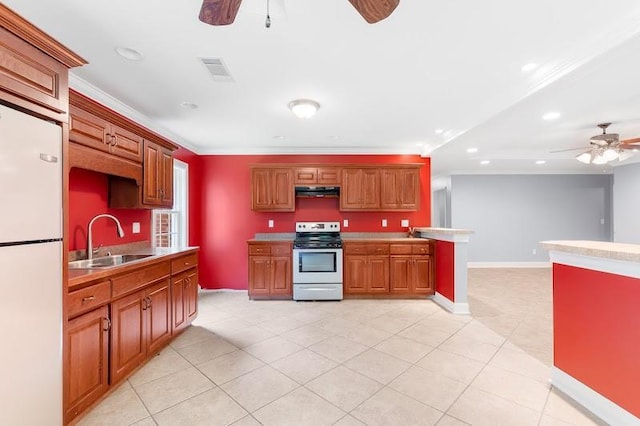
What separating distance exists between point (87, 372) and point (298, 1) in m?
2.67

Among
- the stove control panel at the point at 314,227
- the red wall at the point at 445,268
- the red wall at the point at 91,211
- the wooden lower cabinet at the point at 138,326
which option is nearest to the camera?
the wooden lower cabinet at the point at 138,326

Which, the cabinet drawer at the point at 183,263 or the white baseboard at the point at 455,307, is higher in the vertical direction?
the cabinet drawer at the point at 183,263

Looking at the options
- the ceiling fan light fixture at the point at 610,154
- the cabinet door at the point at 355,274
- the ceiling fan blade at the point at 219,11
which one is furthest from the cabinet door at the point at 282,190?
the ceiling fan light fixture at the point at 610,154

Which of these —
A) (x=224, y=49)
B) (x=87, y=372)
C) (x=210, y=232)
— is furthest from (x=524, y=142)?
(x=87, y=372)

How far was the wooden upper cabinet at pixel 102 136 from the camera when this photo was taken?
7.04ft

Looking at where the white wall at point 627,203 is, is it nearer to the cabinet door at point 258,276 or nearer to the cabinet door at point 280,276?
the cabinet door at point 280,276

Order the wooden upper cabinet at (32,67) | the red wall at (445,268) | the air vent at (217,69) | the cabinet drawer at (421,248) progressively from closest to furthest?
the wooden upper cabinet at (32,67) → the air vent at (217,69) → the red wall at (445,268) → the cabinet drawer at (421,248)

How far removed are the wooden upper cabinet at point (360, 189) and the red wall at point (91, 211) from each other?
300 cm

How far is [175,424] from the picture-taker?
1.76 m

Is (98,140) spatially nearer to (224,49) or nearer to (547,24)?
(224,49)

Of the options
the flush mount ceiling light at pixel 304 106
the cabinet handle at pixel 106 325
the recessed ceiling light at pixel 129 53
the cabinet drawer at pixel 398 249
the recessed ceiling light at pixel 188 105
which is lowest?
the cabinet handle at pixel 106 325

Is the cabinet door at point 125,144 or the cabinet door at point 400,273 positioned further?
the cabinet door at point 400,273

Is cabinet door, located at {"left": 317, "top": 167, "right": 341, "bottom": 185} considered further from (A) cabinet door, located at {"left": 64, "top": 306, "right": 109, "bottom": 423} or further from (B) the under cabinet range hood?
(A) cabinet door, located at {"left": 64, "top": 306, "right": 109, "bottom": 423}

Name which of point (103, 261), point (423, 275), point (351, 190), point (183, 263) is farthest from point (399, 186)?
point (103, 261)
